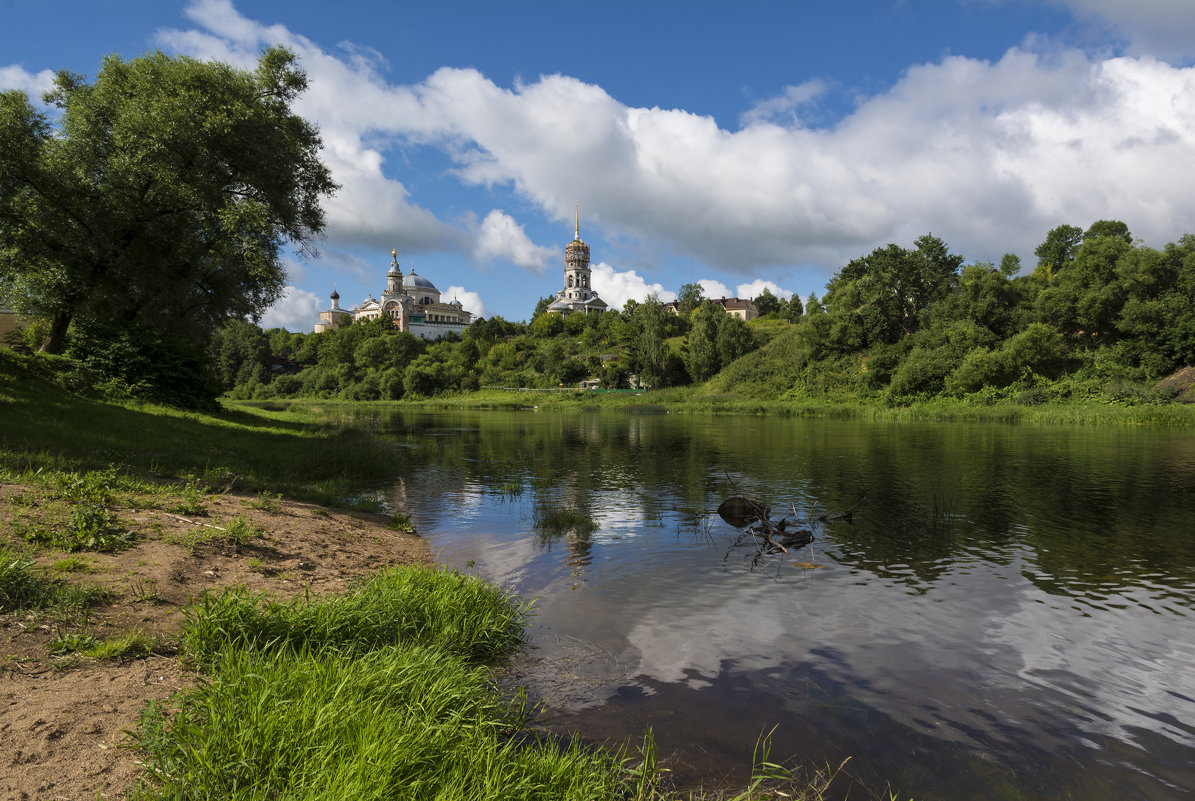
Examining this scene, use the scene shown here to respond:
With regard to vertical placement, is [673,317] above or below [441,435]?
above

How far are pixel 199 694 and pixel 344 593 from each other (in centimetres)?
368

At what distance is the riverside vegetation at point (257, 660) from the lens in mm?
4543

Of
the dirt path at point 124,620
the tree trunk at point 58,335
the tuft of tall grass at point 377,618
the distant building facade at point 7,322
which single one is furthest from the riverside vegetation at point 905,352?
the tuft of tall grass at point 377,618

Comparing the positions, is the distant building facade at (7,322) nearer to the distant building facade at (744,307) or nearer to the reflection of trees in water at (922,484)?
the reflection of trees in water at (922,484)

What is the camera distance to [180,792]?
409cm

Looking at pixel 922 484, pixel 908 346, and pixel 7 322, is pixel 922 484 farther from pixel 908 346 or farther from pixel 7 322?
pixel 908 346

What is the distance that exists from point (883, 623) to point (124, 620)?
10263mm

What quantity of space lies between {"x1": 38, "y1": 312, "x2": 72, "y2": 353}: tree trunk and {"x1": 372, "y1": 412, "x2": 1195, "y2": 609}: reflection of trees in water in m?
16.0

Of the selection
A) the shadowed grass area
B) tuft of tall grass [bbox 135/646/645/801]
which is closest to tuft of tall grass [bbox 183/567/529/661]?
tuft of tall grass [bbox 135/646/645/801]

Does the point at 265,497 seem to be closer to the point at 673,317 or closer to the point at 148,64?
the point at 148,64

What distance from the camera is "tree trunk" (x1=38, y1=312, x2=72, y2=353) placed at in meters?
28.2

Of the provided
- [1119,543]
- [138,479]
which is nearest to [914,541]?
[1119,543]

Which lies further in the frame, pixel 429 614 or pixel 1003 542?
pixel 1003 542

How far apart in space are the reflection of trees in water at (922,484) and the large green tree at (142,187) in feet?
44.6
